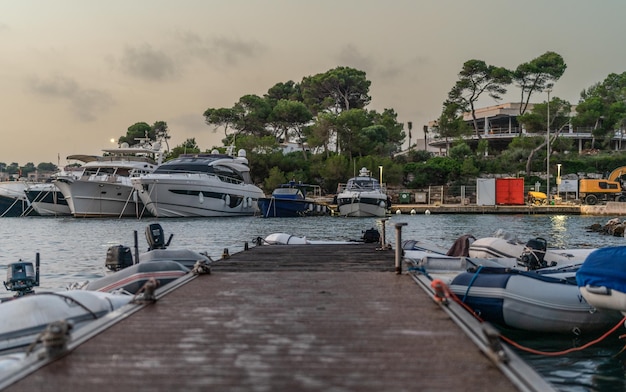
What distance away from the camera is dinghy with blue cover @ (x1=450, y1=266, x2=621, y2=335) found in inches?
299

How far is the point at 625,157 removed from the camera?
209 ft

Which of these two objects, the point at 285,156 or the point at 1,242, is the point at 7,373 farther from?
the point at 285,156

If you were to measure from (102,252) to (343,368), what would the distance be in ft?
60.5

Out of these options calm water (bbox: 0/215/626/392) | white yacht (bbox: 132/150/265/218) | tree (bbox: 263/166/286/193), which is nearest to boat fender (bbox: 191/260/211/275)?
calm water (bbox: 0/215/626/392)

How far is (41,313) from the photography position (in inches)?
245

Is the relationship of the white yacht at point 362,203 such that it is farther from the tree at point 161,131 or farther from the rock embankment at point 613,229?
the tree at point 161,131

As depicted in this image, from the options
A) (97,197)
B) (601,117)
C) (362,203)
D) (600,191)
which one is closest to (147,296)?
(362,203)

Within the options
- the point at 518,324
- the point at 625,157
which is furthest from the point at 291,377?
the point at 625,157

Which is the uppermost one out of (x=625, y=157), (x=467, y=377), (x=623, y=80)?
(x=623, y=80)

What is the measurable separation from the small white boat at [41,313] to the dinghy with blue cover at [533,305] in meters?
4.96

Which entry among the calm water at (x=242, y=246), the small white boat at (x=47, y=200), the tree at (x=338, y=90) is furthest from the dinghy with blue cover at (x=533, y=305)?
the tree at (x=338, y=90)

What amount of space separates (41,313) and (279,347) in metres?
3.27

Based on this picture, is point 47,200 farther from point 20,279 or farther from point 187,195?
point 20,279

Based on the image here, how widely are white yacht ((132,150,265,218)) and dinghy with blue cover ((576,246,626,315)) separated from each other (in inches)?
1421
